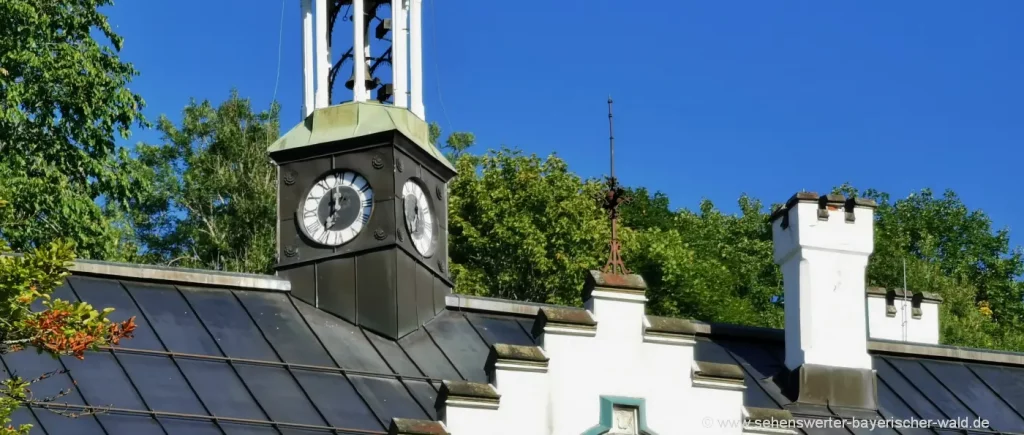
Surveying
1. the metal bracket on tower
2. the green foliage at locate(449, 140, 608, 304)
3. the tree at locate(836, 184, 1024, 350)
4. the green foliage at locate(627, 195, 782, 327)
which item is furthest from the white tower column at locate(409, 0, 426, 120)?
the tree at locate(836, 184, 1024, 350)

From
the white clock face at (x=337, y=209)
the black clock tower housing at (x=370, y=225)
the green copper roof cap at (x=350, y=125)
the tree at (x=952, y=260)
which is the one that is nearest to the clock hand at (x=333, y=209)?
the white clock face at (x=337, y=209)

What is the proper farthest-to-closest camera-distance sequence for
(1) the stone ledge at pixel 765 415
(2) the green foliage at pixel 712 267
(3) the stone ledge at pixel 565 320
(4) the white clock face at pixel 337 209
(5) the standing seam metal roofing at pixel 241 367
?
Result: (2) the green foliage at pixel 712 267, (4) the white clock face at pixel 337 209, (5) the standing seam metal roofing at pixel 241 367, (1) the stone ledge at pixel 765 415, (3) the stone ledge at pixel 565 320

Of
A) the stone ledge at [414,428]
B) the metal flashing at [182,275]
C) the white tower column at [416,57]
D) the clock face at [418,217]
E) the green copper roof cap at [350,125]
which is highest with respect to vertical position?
the white tower column at [416,57]

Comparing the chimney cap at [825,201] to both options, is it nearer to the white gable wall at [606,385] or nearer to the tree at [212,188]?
the white gable wall at [606,385]

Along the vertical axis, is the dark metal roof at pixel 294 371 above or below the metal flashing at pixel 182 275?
below

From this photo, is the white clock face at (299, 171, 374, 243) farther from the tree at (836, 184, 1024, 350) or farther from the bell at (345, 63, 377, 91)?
the tree at (836, 184, 1024, 350)

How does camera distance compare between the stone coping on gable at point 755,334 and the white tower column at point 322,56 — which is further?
the white tower column at point 322,56

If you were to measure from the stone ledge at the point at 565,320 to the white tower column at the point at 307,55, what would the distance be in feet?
28.4

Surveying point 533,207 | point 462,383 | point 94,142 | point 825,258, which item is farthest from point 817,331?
point 533,207

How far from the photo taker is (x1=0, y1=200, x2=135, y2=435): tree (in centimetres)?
1756

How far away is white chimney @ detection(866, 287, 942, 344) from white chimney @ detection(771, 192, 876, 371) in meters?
4.15

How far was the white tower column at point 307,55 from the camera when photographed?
2931 centimetres

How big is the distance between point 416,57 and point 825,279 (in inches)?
281

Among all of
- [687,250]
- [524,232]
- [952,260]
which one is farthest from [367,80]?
[952,260]
